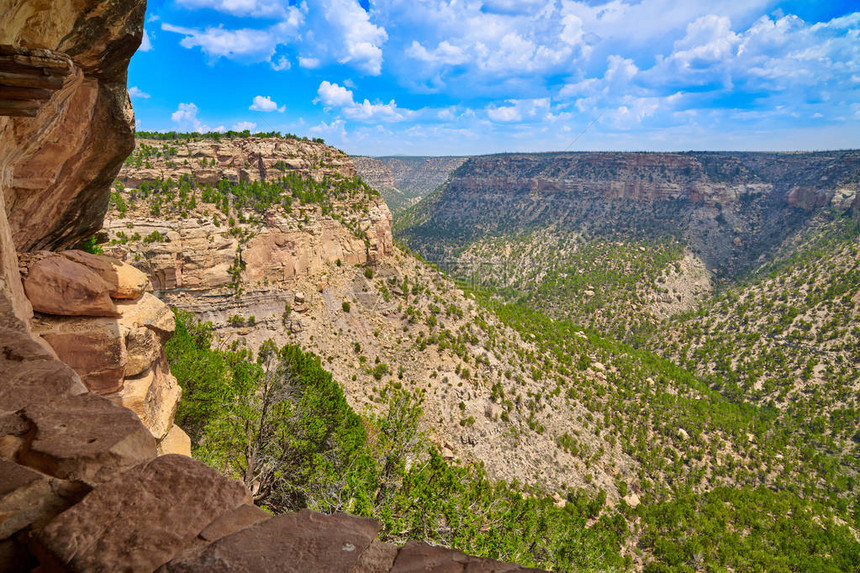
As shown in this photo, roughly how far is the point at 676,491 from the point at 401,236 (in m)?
106

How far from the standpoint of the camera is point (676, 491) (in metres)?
40.0

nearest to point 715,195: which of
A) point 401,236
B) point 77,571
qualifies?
point 401,236

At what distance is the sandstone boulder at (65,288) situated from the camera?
420 inches

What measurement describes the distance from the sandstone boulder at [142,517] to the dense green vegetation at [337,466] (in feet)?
28.8

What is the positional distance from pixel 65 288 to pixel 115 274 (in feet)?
6.40

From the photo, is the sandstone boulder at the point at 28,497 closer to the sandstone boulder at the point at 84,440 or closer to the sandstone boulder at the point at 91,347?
the sandstone boulder at the point at 84,440

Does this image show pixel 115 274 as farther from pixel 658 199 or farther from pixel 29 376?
pixel 658 199

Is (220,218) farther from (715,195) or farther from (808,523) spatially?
(715,195)

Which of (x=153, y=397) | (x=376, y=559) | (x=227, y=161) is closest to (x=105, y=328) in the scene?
(x=153, y=397)

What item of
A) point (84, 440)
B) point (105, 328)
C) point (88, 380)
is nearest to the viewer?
point (84, 440)

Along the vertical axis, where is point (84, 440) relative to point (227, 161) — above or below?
below

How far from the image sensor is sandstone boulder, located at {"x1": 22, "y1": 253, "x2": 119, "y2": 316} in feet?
35.0

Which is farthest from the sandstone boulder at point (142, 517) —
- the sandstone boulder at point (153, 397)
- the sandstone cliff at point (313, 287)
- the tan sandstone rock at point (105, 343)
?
the sandstone cliff at point (313, 287)

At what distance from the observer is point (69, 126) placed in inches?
443
